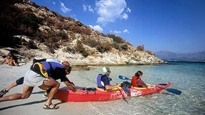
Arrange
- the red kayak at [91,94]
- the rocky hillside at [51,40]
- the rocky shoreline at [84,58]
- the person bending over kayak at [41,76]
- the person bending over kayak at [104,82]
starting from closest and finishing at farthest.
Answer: the person bending over kayak at [41,76] < the red kayak at [91,94] < the person bending over kayak at [104,82] < the rocky shoreline at [84,58] < the rocky hillside at [51,40]

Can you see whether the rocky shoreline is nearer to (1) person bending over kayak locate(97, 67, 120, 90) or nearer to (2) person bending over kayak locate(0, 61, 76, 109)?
(1) person bending over kayak locate(97, 67, 120, 90)

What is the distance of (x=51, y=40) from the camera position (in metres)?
27.1

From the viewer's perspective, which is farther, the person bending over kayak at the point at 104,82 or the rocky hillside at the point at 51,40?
the rocky hillside at the point at 51,40

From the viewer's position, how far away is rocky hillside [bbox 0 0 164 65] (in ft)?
75.6

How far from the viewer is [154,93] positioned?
10.6 meters

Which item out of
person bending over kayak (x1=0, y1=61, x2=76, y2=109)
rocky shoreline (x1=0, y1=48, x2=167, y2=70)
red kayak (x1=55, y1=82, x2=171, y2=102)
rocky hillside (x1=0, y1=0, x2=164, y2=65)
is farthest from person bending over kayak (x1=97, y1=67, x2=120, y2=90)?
rocky hillside (x1=0, y1=0, x2=164, y2=65)

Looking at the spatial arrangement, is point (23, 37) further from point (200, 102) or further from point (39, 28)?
point (200, 102)

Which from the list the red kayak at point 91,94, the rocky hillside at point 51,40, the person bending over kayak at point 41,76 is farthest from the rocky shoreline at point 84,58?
the person bending over kayak at point 41,76

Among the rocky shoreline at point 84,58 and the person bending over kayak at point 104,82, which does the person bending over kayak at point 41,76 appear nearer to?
the person bending over kayak at point 104,82

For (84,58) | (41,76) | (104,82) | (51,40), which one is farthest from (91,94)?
(51,40)

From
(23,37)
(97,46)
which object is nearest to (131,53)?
(97,46)

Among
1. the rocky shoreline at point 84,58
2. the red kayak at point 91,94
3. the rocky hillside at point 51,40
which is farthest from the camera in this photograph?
the rocky hillside at point 51,40

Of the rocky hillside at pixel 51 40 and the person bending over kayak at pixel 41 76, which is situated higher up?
the rocky hillside at pixel 51 40

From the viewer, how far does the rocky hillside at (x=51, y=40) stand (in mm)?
23047
